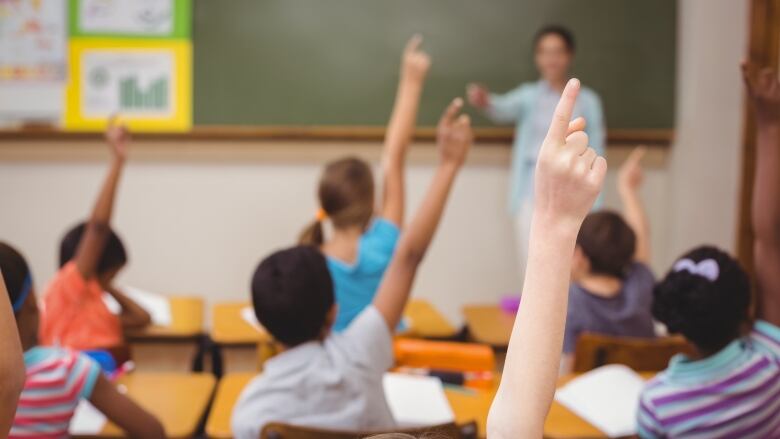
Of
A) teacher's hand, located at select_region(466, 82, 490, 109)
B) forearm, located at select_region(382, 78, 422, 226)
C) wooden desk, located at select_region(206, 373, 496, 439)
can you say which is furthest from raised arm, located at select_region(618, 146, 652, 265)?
wooden desk, located at select_region(206, 373, 496, 439)

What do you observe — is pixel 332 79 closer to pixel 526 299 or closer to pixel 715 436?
Answer: pixel 715 436

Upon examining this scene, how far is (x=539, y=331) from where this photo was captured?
0.83 meters

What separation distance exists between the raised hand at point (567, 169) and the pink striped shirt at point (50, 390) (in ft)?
3.89

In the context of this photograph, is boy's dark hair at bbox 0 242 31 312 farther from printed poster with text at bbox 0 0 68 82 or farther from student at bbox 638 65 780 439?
printed poster with text at bbox 0 0 68 82

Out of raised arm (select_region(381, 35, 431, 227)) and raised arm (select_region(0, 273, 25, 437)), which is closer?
raised arm (select_region(0, 273, 25, 437))

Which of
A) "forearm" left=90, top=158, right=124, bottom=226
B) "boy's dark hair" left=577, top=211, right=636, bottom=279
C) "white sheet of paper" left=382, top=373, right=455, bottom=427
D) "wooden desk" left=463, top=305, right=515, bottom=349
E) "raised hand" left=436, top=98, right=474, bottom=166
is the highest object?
"raised hand" left=436, top=98, right=474, bottom=166

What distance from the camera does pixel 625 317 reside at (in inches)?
103

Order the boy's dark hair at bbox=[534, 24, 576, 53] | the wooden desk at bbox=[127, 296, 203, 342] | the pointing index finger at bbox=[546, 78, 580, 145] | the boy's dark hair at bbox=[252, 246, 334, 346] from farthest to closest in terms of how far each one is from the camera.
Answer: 1. the boy's dark hair at bbox=[534, 24, 576, 53]
2. the wooden desk at bbox=[127, 296, 203, 342]
3. the boy's dark hair at bbox=[252, 246, 334, 346]
4. the pointing index finger at bbox=[546, 78, 580, 145]

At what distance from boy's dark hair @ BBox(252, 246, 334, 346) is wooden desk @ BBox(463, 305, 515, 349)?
1.09 m

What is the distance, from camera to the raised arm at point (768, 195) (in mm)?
1794

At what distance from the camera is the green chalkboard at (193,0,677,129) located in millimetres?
4641

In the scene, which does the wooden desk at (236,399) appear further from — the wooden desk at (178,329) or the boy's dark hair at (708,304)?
the wooden desk at (178,329)

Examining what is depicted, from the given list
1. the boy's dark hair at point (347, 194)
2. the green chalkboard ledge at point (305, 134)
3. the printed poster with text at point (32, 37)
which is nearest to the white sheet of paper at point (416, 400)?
the boy's dark hair at point (347, 194)

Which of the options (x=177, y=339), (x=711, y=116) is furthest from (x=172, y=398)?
(x=711, y=116)
